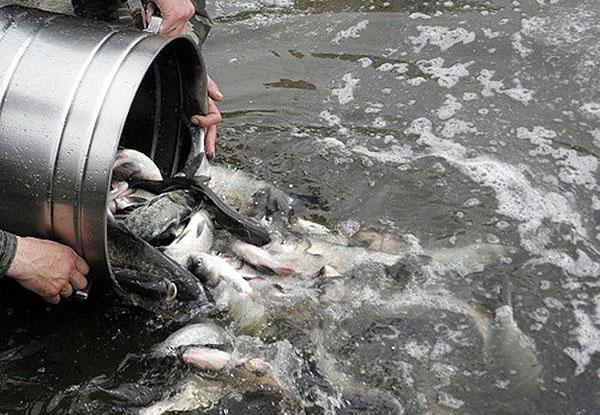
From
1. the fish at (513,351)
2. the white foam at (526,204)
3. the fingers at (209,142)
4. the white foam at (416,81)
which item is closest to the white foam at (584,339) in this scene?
the fish at (513,351)

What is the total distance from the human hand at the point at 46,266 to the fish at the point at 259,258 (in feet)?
2.33

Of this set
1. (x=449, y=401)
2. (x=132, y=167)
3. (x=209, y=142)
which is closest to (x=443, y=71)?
(x=209, y=142)

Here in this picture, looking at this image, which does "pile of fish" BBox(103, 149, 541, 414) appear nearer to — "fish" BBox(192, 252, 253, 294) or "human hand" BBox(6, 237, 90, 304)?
"fish" BBox(192, 252, 253, 294)

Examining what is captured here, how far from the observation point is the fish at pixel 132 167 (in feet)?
10.8

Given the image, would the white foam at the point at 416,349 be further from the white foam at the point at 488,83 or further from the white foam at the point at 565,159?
the white foam at the point at 488,83

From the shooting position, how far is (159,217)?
125 inches

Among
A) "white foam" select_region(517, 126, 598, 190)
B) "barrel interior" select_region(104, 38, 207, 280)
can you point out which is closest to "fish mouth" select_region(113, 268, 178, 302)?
"barrel interior" select_region(104, 38, 207, 280)

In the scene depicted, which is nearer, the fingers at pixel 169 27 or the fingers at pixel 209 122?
the fingers at pixel 169 27

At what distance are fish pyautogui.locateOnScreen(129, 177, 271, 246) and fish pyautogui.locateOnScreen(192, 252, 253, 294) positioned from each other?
16 cm

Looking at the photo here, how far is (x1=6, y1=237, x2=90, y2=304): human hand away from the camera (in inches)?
110

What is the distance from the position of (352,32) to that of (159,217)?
2.72 m

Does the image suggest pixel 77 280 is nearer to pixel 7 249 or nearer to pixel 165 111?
pixel 7 249

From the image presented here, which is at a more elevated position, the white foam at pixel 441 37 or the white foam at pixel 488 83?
the white foam at pixel 441 37

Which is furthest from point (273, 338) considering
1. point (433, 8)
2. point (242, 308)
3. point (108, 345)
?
point (433, 8)
